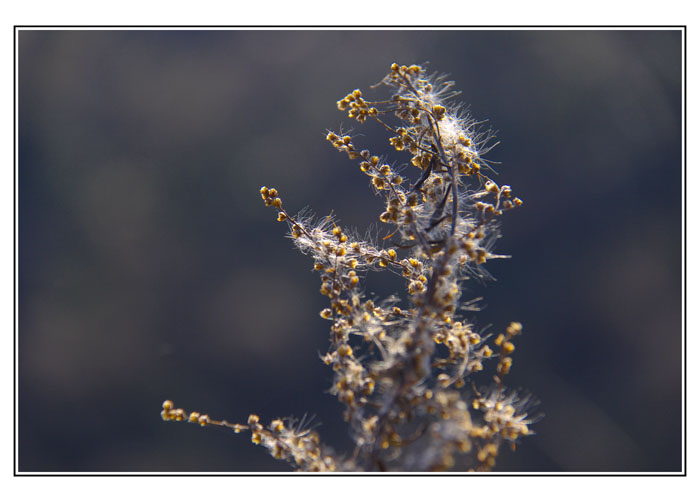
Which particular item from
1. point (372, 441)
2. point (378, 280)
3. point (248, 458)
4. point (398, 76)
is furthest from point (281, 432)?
point (248, 458)

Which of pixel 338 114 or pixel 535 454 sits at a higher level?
pixel 338 114

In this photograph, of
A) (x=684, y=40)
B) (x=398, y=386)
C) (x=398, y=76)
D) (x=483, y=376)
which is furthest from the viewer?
(x=483, y=376)

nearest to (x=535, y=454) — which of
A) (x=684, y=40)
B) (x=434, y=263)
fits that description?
(x=684, y=40)

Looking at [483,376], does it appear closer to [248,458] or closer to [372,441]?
[248,458]

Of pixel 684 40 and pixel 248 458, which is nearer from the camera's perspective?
pixel 684 40

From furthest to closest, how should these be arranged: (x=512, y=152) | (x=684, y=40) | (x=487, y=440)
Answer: (x=512, y=152) → (x=684, y=40) → (x=487, y=440)

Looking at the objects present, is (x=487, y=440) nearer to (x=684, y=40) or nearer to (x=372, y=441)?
(x=372, y=441)

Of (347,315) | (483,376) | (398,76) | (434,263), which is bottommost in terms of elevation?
(483,376)
